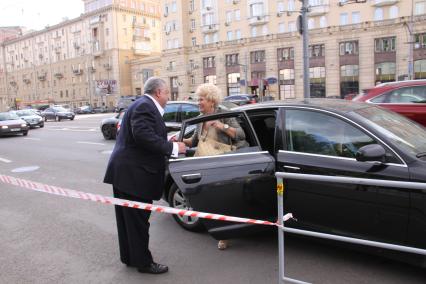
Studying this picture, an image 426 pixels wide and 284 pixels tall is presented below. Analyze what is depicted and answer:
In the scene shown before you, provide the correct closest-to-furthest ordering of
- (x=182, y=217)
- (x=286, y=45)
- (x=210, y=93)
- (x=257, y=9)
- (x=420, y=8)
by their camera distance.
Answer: (x=210, y=93) < (x=182, y=217) < (x=420, y=8) < (x=286, y=45) < (x=257, y=9)

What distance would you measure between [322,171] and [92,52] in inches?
3827

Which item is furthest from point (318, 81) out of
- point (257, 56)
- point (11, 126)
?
point (11, 126)

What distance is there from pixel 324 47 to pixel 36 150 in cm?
5090

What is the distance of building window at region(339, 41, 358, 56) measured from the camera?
2228 inches

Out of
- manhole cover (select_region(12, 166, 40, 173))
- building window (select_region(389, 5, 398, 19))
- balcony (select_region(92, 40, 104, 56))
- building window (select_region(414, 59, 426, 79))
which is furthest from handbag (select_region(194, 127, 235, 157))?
balcony (select_region(92, 40, 104, 56))

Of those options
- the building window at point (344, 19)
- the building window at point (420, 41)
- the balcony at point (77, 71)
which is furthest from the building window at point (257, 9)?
the balcony at point (77, 71)

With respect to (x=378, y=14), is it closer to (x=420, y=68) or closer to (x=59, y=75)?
(x=420, y=68)

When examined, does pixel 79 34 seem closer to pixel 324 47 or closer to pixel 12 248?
pixel 324 47

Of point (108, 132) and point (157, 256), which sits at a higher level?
point (108, 132)

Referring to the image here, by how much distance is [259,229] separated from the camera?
415 centimetres

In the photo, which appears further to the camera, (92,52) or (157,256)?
(92,52)

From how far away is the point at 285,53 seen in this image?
2459 inches

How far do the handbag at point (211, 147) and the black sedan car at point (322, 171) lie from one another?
0.13 metres

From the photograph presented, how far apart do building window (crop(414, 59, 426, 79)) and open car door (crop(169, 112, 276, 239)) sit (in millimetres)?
53349
